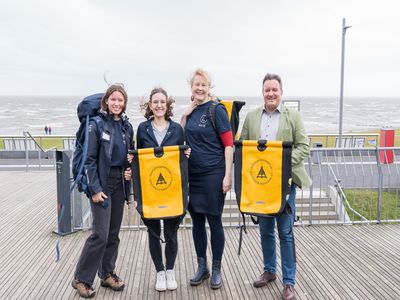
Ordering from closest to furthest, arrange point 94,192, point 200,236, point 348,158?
point 94,192, point 200,236, point 348,158

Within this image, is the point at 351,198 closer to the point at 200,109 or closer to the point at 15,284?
the point at 200,109

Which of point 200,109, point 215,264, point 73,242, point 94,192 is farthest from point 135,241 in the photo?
point 200,109

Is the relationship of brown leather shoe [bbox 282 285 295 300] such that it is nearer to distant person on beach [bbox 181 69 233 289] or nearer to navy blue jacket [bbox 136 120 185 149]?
distant person on beach [bbox 181 69 233 289]

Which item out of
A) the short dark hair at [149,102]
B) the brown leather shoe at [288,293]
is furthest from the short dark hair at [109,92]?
the brown leather shoe at [288,293]

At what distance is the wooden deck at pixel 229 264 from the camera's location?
3.82 m

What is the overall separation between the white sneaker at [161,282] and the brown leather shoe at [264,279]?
0.89 meters

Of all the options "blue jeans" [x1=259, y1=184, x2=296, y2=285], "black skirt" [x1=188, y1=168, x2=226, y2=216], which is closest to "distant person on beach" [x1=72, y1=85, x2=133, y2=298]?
"black skirt" [x1=188, y1=168, x2=226, y2=216]

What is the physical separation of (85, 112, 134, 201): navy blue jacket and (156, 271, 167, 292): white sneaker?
986 mm

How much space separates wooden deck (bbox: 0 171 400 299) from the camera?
382 cm

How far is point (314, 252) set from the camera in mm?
4852

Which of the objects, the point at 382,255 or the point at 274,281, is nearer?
the point at 274,281

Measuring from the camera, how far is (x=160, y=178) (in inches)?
140

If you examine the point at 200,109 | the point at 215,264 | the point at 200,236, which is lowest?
the point at 215,264

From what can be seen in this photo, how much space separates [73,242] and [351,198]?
6390 millimetres
